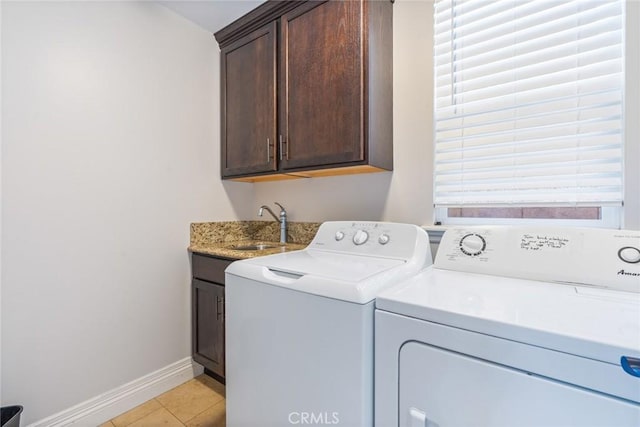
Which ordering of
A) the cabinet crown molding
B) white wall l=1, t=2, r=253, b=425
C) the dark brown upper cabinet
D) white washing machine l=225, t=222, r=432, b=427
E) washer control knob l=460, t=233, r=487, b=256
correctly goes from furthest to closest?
the cabinet crown molding
the dark brown upper cabinet
white wall l=1, t=2, r=253, b=425
washer control knob l=460, t=233, r=487, b=256
white washing machine l=225, t=222, r=432, b=427

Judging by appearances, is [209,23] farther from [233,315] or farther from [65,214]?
[233,315]

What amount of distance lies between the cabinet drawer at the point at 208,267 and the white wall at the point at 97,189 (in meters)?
0.08

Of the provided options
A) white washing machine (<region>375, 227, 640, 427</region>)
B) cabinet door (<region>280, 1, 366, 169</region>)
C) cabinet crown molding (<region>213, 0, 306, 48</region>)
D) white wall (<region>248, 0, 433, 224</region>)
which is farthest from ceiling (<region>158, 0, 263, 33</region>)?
white washing machine (<region>375, 227, 640, 427</region>)

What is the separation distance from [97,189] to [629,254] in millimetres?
2191

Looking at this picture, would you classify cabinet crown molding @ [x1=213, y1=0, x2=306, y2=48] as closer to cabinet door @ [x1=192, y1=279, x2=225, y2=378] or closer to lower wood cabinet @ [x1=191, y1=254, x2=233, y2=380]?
lower wood cabinet @ [x1=191, y1=254, x2=233, y2=380]

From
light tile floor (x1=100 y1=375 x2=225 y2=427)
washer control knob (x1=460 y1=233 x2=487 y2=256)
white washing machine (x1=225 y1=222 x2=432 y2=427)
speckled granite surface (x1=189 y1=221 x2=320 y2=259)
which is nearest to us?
white washing machine (x1=225 y1=222 x2=432 y2=427)

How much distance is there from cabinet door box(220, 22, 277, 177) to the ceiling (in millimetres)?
137

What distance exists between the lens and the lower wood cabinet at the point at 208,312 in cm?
169

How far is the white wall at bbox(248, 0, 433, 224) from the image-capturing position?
150 cm

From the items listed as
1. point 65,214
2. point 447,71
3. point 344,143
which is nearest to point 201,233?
point 65,214

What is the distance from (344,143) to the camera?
1449 millimetres

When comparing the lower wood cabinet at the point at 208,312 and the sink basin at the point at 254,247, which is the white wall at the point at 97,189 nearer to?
the lower wood cabinet at the point at 208,312

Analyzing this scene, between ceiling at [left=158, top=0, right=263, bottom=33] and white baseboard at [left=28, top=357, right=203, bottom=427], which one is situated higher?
ceiling at [left=158, top=0, right=263, bottom=33]

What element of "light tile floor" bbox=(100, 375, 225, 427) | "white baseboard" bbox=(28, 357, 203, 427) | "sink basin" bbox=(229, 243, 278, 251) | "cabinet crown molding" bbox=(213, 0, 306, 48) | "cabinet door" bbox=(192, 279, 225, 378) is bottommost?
"light tile floor" bbox=(100, 375, 225, 427)
